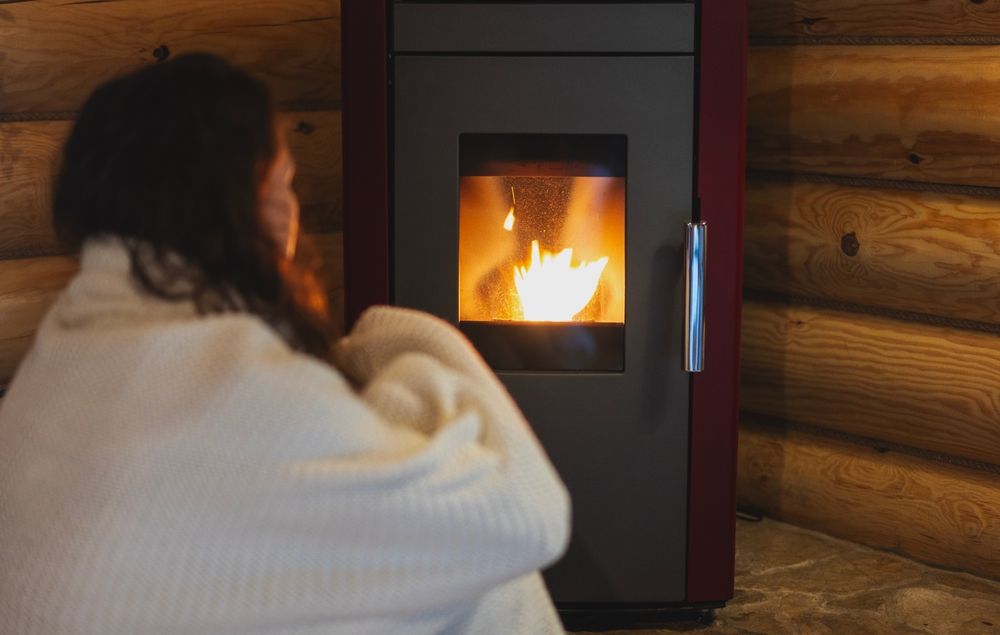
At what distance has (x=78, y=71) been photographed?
7.29 feet

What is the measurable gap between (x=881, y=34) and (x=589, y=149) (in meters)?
0.73

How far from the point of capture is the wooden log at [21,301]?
214 cm

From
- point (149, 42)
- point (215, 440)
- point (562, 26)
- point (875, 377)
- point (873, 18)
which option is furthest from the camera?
point (875, 377)

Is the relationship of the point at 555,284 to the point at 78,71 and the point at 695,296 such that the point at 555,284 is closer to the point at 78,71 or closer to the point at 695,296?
the point at 695,296

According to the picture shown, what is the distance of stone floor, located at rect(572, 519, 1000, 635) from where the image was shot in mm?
2197

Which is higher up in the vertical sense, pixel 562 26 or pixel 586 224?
pixel 562 26

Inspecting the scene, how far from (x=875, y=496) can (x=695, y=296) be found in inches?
31.0

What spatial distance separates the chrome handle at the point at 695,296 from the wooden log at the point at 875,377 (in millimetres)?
609

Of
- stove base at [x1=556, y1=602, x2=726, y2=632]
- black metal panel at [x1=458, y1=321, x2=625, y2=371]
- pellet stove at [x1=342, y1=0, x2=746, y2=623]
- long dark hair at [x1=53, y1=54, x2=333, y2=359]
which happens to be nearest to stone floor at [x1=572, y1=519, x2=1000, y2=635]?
stove base at [x1=556, y1=602, x2=726, y2=632]

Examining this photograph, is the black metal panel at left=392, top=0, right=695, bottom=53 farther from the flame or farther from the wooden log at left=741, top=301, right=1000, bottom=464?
the wooden log at left=741, top=301, right=1000, bottom=464

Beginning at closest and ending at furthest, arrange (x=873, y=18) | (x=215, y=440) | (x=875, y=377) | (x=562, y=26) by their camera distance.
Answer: (x=215, y=440)
(x=562, y=26)
(x=873, y=18)
(x=875, y=377)

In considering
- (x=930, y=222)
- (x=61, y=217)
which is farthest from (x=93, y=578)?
(x=930, y=222)

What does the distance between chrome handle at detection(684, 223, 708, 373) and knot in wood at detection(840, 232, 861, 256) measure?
22.6 inches

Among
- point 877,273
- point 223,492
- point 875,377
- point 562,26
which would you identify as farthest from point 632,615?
point 223,492
